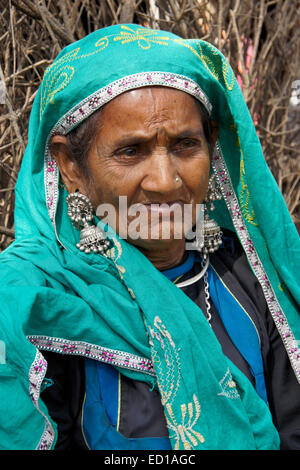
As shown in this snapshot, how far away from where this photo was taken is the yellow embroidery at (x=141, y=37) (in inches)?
63.8

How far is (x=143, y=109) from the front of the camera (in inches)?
61.8

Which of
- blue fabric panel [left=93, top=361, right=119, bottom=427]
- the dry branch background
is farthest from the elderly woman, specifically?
the dry branch background

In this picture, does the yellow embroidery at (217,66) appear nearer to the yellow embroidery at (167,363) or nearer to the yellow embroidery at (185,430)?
the yellow embroidery at (167,363)

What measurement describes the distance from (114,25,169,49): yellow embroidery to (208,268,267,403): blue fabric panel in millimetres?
820

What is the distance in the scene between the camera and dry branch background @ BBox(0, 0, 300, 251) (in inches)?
100

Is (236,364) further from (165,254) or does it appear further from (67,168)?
(67,168)

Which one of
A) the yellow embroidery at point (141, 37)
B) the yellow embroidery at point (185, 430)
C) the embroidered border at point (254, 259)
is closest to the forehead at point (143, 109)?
the yellow embroidery at point (141, 37)

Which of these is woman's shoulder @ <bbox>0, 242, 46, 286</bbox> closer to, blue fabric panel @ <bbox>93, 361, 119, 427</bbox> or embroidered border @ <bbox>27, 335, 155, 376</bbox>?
embroidered border @ <bbox>27, 335, 155, 376</bbox>

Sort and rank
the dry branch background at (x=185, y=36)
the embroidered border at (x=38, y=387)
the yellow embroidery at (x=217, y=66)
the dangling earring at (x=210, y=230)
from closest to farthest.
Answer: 1. the embroidered border at (x=38, y=387)
2. the yellow embroidery at (x=217, y=66)
3. the dangling earring at (x=210, y=230)
4. the dry branch background at (x=185, y=36)

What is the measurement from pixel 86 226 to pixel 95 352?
400mm

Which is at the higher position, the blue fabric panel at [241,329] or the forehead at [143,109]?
the forehead at [143,109]

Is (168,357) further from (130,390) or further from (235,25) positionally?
(235,25)

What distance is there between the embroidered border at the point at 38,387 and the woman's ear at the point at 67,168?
0.59 meters
